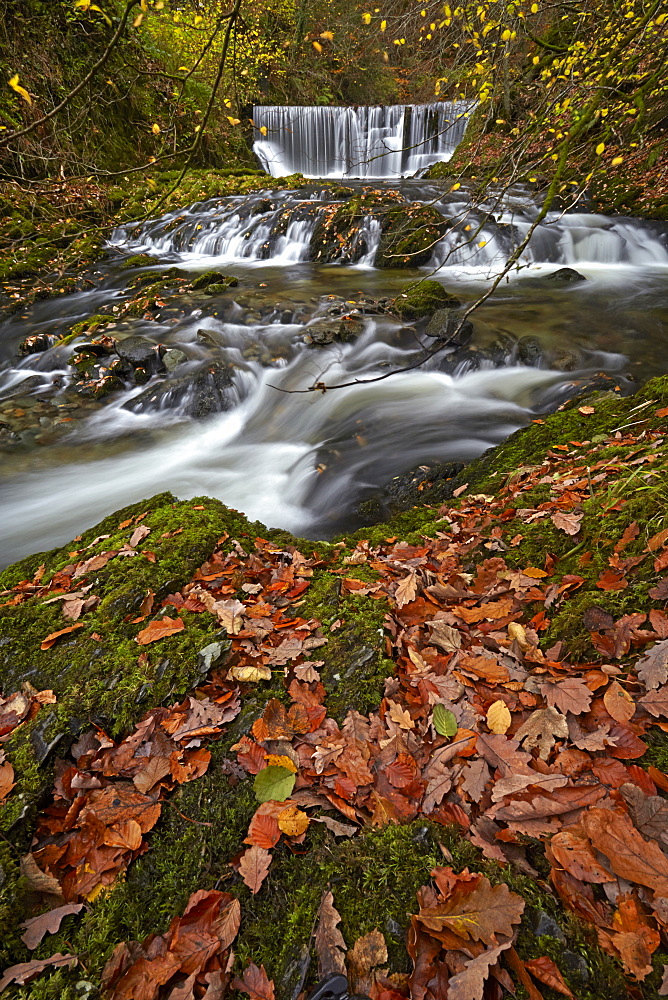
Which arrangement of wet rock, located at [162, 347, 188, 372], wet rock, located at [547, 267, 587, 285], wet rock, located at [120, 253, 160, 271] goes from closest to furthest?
wet rock, located at [162, 347, 188, 372] < wet rock, located at [547, 267, 587, 285] < wet rock, located at [120, 253, 160, 271]

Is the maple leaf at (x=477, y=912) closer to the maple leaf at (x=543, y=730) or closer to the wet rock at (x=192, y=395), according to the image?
the maple leaf at (x=543, y=730)

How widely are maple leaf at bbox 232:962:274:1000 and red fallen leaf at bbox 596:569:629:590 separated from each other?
1.83m

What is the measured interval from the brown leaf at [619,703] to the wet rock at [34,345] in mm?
10006

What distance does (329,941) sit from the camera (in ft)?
4.33

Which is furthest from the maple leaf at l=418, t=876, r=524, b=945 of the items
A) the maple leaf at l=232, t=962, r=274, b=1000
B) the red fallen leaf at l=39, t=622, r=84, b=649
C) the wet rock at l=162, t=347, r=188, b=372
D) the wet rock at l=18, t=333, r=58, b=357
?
the wet rock at l=18, t=333, r=58, b=357

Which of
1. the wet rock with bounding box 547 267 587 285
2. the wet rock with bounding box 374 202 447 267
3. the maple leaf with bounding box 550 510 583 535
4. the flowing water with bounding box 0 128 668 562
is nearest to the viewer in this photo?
the maple leaf with bounding box 550 510 583 535

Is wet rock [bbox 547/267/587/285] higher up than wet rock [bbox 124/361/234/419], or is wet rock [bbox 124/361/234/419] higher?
wet rock [bbox 547/267/587/285]

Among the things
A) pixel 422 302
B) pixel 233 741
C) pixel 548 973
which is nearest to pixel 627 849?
pixel 548 973

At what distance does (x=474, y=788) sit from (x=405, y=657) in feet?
2.20

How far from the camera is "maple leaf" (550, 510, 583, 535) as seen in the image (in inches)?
101

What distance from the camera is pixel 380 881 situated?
138 centimetres

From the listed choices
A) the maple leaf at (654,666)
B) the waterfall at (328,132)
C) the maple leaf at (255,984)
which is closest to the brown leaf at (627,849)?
the maple leaf at (654,666)

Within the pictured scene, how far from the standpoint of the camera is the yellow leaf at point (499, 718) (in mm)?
1799

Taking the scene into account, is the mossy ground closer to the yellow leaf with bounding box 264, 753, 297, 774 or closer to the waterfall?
the yellow leaf with bounding box 264, 753, 297, 774
